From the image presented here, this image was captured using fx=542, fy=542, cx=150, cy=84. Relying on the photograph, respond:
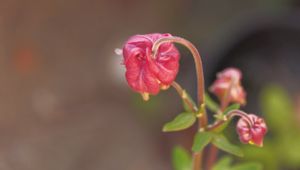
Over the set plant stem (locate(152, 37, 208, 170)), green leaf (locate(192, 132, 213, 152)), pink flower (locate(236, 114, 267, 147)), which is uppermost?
plant stem (locate(152, 37, 208, 170))

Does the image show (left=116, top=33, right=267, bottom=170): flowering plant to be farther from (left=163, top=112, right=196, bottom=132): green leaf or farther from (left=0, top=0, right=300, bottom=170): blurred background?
(left=0, top=0, right=300, bottom=170): blurred background

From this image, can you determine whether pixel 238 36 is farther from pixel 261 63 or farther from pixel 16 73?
pixel 16 73

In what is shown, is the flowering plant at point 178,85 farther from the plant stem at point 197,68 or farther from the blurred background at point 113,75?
the blurred background at point 113,75

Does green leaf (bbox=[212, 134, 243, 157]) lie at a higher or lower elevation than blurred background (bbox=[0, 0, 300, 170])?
higher

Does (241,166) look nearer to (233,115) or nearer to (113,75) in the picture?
(233,115)

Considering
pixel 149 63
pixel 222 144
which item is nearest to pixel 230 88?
pixel 222 144

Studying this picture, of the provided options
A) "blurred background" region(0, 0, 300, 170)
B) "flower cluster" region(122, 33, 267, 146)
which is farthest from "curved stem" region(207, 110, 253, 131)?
"blurred background" region(0, 0, 300, 170)
